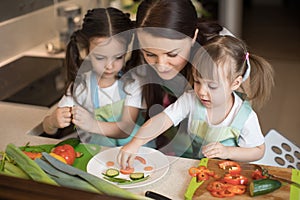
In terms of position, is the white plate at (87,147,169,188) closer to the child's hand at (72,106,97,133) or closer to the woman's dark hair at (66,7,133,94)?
the child's hand at (72,106,97,133)

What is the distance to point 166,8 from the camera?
3.36 feet

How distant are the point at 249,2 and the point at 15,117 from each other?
144 inches

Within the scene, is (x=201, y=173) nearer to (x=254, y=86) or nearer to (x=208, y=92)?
(x=208, y=92)

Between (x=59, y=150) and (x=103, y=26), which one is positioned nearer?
(x=59, y=150)

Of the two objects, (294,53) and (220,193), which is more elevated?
(220,193)

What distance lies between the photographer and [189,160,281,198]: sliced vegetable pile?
883 mm

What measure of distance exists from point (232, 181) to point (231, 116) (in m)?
0.20

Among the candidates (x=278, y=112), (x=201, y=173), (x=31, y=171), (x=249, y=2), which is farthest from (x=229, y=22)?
A: (x=31, y=171)

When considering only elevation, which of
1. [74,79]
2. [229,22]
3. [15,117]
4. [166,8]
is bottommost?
[229,22]

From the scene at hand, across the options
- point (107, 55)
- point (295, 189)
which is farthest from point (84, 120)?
point (295, 189)

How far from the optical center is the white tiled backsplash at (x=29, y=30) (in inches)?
56.0

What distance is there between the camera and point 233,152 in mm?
1029

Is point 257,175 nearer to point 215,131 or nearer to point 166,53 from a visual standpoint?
point 215,131

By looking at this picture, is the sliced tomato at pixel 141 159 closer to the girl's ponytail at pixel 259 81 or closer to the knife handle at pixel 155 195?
the knife handle at pixel 155 195
